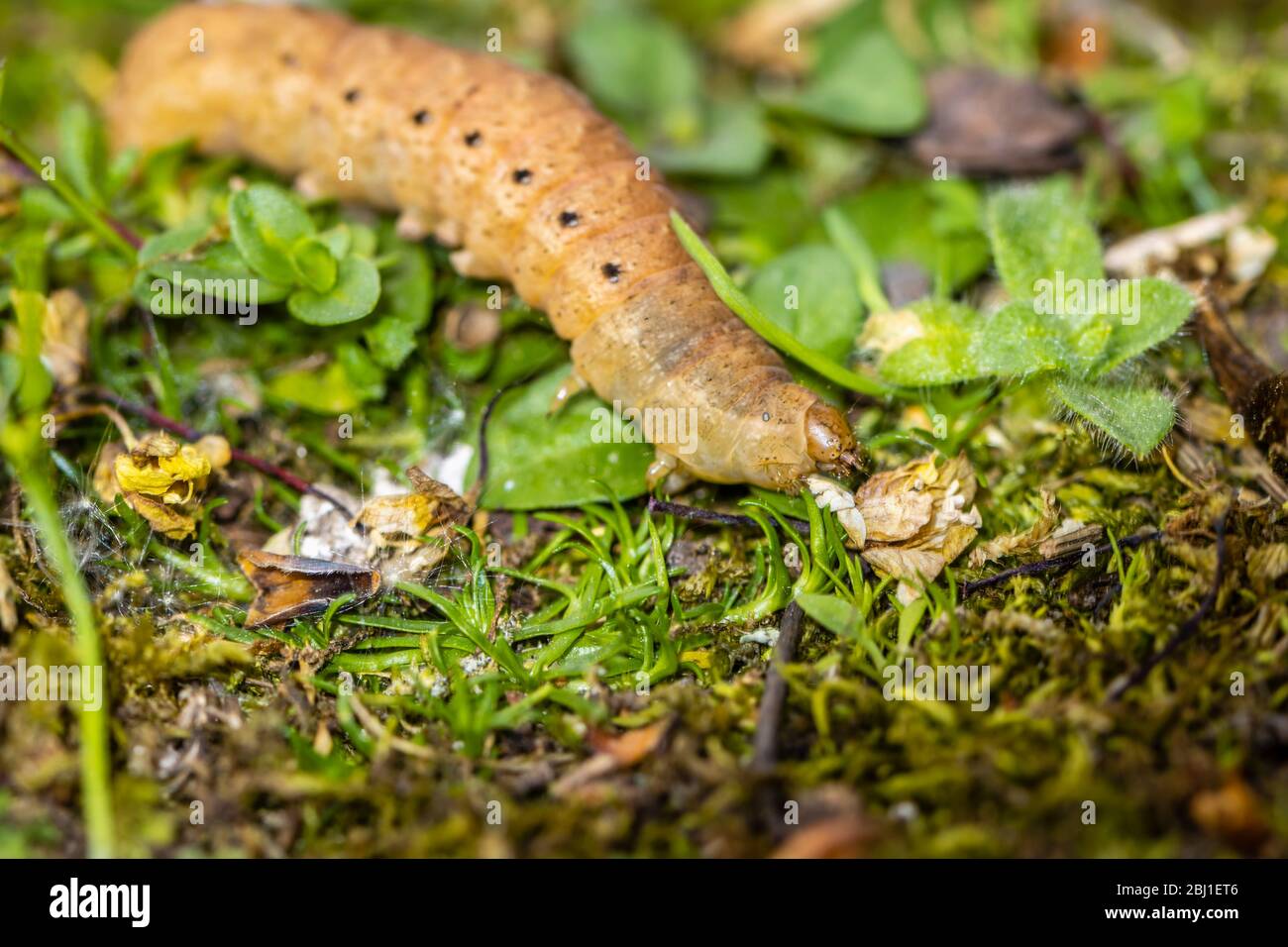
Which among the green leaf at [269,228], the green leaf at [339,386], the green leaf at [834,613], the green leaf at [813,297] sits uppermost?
the green leaf at [269,228]

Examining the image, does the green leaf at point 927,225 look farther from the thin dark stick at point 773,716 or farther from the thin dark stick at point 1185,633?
the thin dark stick at point 773,716

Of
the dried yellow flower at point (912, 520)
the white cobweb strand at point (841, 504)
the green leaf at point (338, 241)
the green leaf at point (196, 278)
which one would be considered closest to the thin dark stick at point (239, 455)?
the green leaf at point (196, 278)

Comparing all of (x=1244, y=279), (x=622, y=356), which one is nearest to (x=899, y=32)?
(x=1244, y=279)

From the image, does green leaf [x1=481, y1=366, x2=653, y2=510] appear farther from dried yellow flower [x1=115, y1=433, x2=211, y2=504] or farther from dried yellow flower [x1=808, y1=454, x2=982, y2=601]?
dried yellow flower [x1=115, y1=433, x2=211, y2=504]

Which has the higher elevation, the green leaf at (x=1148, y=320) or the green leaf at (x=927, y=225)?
the green leaf at (x=927, y=225)

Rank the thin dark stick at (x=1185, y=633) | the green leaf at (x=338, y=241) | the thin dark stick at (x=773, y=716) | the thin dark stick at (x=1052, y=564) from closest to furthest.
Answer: the thin dark stick at (x=773, y=716)
the thin dark stick at (x=1185, y=633)
the thin dark stick at (x=1052, y=564)
the green leaf at (x=338, y=241)

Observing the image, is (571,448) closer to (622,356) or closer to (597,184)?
(622,356)
